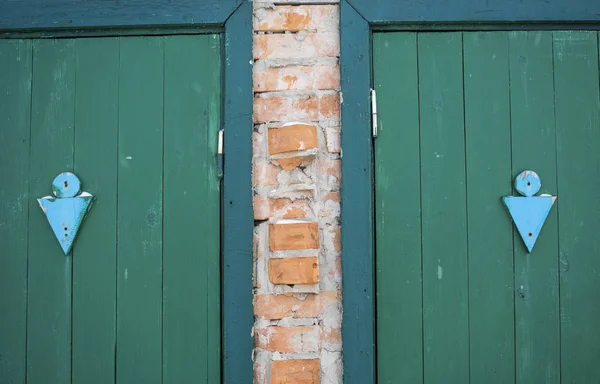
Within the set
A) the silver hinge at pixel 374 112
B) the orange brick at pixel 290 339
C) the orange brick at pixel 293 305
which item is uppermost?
the silver hinge at pixel 374 112

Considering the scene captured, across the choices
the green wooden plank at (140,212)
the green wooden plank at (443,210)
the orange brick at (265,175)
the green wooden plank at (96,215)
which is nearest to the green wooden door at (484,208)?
the green wooden plank at (443,210)

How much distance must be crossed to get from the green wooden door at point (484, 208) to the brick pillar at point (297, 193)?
183 mm

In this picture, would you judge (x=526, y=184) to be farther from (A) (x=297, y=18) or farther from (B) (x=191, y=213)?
(B) (x=191, y=213)

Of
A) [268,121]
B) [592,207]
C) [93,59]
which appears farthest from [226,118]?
[592,207]

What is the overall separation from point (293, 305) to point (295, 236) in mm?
247

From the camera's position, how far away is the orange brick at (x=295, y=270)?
175cm

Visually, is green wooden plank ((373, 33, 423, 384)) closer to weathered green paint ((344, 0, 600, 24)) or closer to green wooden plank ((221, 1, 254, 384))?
weathered green paint ((344, 0, 600, 24))

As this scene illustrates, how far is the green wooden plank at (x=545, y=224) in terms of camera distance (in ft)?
5.95

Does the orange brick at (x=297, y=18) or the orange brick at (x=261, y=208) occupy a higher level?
the orange brick at (x=297, y=18)

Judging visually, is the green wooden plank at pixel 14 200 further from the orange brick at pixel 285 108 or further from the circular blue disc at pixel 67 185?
the orange brick at pixel 285 108

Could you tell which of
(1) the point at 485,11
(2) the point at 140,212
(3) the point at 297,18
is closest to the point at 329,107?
(3) the point at 297,18

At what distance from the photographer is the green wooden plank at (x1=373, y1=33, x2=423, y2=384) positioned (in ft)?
5.96

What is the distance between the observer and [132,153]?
186 centimetres

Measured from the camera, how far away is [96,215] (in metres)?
1.85
